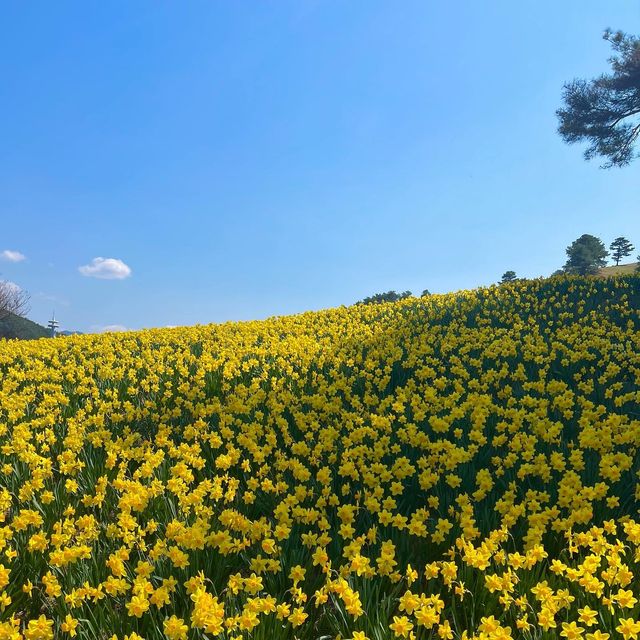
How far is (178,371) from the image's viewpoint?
28.8ft

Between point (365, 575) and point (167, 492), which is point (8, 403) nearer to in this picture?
point (167, 492)

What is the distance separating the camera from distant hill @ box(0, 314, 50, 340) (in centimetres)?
3941

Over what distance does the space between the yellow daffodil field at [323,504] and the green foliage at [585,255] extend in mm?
51809

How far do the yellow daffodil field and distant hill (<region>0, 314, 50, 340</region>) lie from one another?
116ft

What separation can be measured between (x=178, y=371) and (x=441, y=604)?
6815 millimetres

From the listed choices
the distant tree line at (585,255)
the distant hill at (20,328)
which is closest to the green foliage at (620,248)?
the distant tree line at (585,255)

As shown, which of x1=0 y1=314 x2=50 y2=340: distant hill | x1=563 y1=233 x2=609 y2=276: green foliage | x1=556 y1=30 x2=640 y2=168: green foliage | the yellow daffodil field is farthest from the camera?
x1=563 y1=233 x2=609 y2=276: green foliage

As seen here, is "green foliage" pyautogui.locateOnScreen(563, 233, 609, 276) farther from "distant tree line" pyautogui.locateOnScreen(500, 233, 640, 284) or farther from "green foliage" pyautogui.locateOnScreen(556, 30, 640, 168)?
"green foliage" pyautogui.locateOnScreen(556, 30, 640, 168)

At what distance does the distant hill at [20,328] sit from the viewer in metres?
39.4

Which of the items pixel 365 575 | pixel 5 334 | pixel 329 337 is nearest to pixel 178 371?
pixel 329 337

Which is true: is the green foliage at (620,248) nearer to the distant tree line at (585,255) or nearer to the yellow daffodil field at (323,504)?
the distant tree line at (585,255)

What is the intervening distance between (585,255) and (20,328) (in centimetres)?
5375

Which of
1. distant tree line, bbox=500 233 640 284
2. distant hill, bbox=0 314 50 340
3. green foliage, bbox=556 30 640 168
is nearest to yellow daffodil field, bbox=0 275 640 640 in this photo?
green foliage, bbox=556 30 640 168

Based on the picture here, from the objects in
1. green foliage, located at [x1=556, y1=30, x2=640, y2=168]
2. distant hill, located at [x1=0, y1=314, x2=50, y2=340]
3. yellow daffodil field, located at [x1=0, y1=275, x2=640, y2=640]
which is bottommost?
yellow daffodil field, located at [x1=0, y1=275, x2=640, y2=640]
